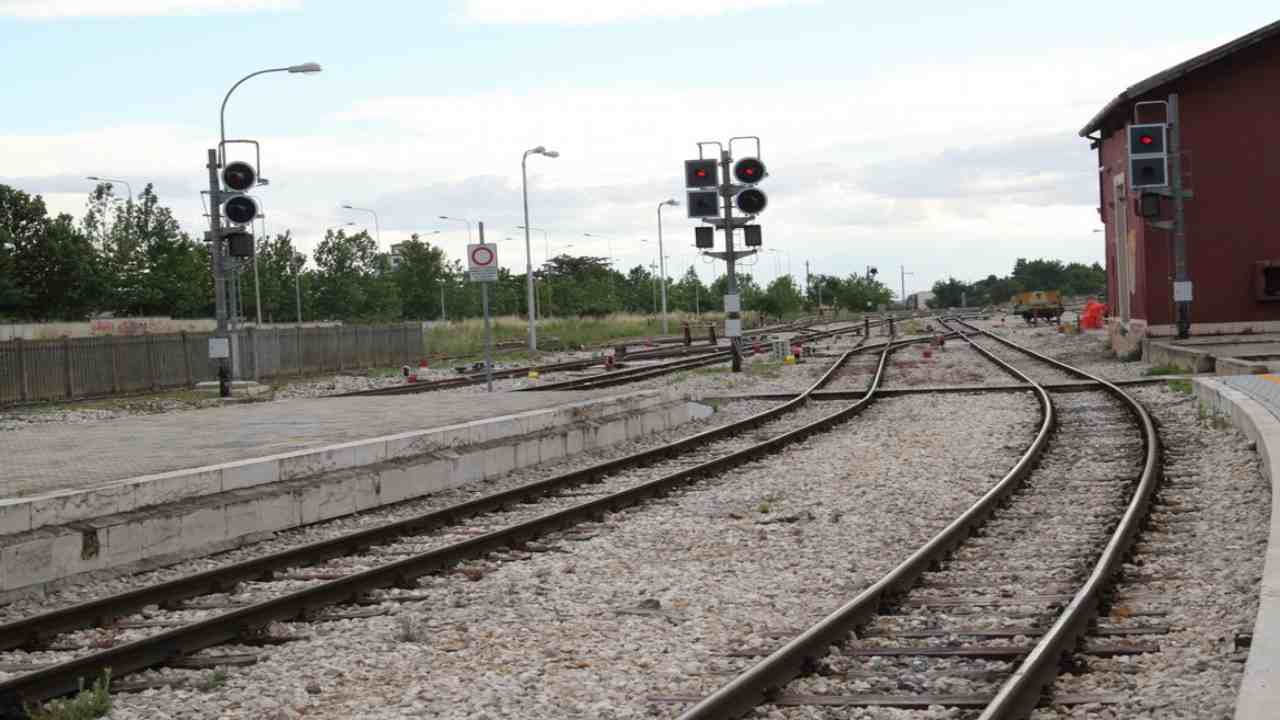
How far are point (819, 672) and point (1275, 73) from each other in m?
34.8

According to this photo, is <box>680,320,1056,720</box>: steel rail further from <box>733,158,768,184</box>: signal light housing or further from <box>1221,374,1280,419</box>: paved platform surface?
<box>733,158,768,184</box>: signal light housing

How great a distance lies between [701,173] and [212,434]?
15.1 meters

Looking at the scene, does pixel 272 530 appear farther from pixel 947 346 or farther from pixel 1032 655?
pixel 947 346

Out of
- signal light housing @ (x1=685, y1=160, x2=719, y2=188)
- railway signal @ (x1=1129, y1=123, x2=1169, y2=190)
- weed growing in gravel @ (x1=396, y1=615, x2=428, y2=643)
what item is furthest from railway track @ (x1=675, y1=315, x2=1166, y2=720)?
railway signal @ (x1=1129, y1=123, x2=1169, y2=190)

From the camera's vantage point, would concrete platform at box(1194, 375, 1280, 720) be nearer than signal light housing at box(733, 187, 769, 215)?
Yes

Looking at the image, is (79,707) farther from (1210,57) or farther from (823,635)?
(1210,57)

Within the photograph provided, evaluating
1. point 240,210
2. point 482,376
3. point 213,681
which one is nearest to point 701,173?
point 482,376

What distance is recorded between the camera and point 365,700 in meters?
5.92

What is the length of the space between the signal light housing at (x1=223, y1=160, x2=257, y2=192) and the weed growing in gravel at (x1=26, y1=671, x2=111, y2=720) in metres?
18.7

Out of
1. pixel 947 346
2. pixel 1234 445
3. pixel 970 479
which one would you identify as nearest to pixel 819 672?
pixel 970 479

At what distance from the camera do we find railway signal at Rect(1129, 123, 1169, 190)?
2911cm

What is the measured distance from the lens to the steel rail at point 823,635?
5414 mm

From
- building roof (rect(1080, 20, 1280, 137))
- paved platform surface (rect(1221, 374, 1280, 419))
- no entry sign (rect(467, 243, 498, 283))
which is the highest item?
building roof (rect(1080, 20, 1280, 137))

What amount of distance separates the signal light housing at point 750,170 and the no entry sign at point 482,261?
319 inches
